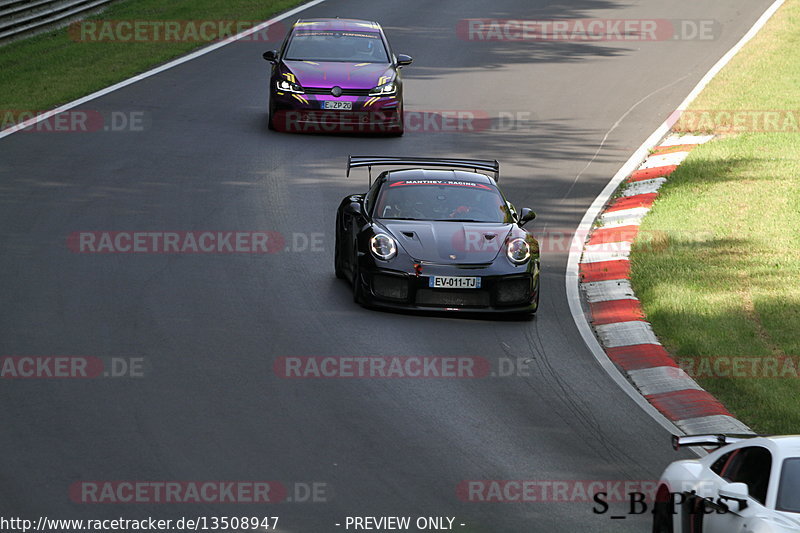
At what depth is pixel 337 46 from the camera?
21656 mm

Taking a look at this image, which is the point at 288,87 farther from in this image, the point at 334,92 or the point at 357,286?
the point at 357,286

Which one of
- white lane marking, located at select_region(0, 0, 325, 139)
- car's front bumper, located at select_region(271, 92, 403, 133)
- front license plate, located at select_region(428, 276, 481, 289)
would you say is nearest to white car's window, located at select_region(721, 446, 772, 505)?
front license plate, located at select_region(428, 276, 481, 289)

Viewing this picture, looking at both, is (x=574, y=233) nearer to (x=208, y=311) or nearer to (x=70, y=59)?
(x=208, y=311)

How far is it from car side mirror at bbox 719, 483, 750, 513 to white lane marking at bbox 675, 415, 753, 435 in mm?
3523

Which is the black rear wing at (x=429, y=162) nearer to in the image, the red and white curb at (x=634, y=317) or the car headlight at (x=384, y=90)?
the red and white curb at (x=634, y=317)

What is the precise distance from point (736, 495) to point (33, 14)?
25.4m

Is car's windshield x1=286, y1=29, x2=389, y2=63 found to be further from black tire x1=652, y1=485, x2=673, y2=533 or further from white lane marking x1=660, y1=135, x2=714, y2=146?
black tire x1=652, y1=485, x2=673, y2=533

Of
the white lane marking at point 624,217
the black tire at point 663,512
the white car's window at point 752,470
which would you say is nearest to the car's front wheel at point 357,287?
the white lane marking at point 624,217

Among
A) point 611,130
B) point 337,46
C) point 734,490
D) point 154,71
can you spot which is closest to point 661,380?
point 734,490

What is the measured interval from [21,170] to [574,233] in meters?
7.96

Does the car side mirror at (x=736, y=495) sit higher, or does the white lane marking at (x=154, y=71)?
the white lane marking at (x=154, y=71)

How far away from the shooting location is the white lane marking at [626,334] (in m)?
12.6

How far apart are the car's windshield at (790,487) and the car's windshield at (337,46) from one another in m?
15.4

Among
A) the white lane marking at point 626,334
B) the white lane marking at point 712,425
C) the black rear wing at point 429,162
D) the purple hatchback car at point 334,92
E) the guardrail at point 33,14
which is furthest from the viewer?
the guardrail at point 33,14
